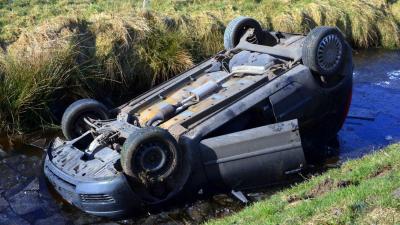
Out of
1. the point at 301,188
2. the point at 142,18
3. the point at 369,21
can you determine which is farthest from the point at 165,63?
the point at 369,21

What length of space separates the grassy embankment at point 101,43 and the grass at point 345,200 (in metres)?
4.58

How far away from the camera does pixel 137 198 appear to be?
20.2ft

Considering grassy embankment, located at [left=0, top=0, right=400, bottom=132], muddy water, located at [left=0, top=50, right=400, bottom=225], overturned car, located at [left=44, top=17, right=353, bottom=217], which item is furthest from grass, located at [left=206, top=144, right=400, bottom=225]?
grassy embankment, located at [left=0, top=0, right=400, bottom=132]

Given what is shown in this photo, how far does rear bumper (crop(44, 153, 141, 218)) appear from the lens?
6.00 meters

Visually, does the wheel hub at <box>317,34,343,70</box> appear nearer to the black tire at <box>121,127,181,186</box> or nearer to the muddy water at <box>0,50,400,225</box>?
the muddy water at <box>0,50,400,225</box>

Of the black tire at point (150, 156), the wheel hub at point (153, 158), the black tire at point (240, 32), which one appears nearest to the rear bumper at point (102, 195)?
the black tire at point (150, 156)

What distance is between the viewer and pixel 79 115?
7586 millimetres

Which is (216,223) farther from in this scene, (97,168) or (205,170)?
(97,168)

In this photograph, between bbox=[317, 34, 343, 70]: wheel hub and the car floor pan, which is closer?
the car floor pan

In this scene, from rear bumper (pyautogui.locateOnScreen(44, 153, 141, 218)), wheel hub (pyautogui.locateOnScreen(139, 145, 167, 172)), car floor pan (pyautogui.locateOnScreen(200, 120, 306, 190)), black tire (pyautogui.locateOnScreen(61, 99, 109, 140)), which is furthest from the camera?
black tire (pyautogui.locateOnScreen(61, 99, 109, 140))

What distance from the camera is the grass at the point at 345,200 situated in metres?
4.13

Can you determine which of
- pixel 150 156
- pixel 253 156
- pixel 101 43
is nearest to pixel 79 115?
pixel 150 156

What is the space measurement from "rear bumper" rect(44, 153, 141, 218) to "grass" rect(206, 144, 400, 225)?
3.44ft

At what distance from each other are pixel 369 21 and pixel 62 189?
1038 centimetres
